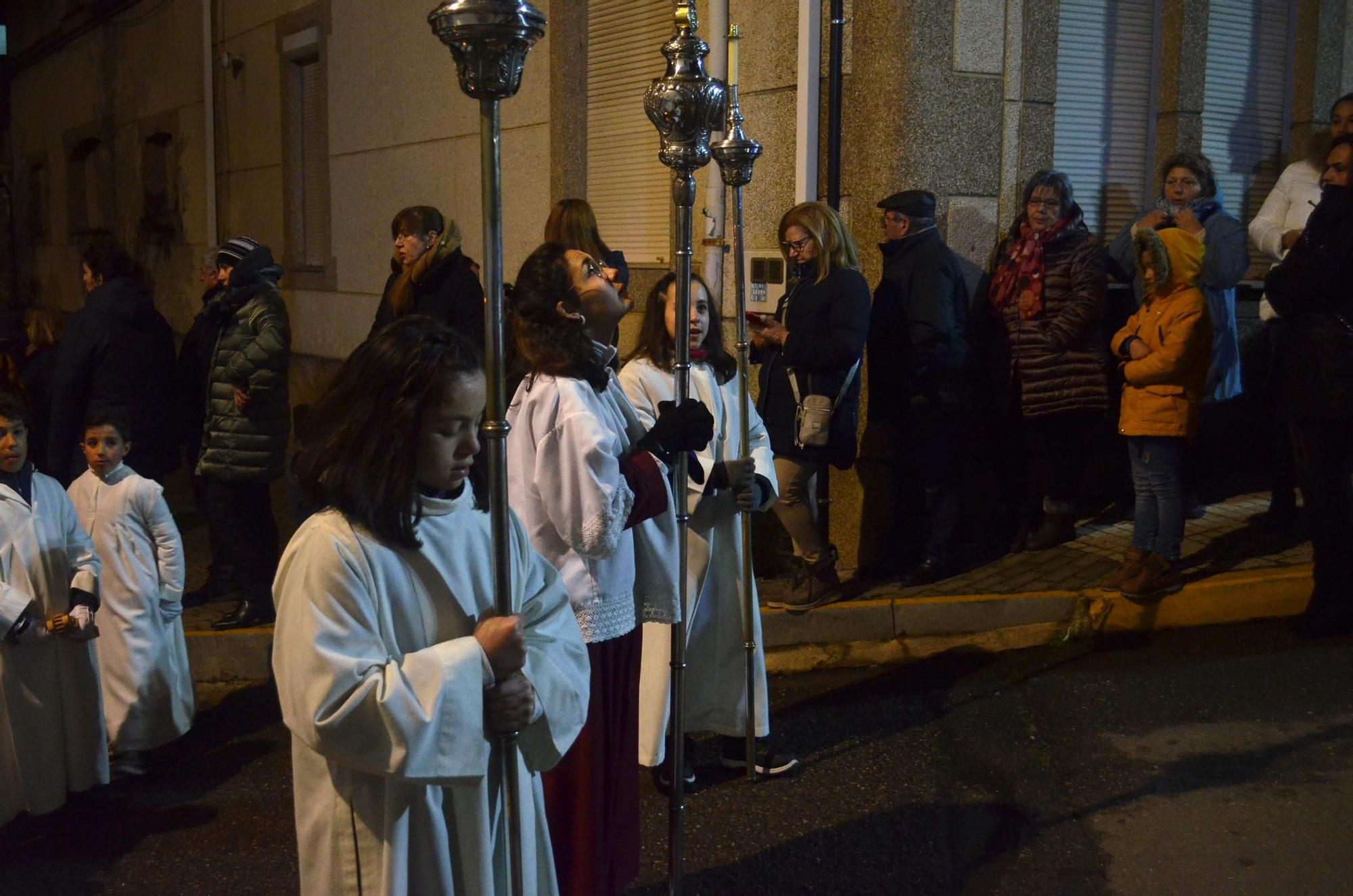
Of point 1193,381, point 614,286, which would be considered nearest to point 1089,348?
point 1193,381

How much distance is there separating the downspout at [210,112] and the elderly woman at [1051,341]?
10.2 metres

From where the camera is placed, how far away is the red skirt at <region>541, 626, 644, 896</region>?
3.61m

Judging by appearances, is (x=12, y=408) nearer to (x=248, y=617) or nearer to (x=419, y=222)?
(x=248, y=617)

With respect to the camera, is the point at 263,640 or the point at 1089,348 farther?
the point at 1089,348

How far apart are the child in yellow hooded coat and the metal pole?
2.33 metres

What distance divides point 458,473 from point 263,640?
4190mm

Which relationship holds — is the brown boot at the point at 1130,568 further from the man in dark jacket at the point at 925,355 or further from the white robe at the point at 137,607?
the white robe at the point at 137,607

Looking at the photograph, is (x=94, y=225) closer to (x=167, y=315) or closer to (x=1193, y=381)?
(x=167, y=315)

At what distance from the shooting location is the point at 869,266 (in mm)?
7668

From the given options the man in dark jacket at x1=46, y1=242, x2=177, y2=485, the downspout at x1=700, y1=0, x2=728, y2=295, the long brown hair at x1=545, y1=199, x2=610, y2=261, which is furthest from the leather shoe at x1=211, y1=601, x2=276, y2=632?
the downspout at x1=700, y1=0, x2=728, y2=295

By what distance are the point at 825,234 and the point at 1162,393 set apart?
5.57 feet

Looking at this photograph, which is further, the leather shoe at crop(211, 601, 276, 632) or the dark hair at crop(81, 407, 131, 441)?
the leather shoe at crop(211, 601, 276, 632)

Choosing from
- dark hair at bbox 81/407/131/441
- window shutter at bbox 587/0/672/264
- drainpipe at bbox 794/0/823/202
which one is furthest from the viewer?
window shutter at bbox 587/0/672/264

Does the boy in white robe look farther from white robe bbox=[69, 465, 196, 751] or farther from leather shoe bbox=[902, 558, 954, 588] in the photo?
leather shoe bbox=[902, 558, 954, 588]
